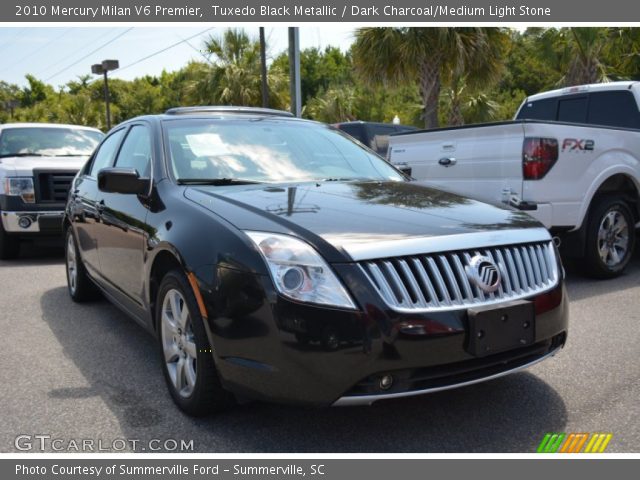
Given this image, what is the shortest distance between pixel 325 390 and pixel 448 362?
510 millimetres

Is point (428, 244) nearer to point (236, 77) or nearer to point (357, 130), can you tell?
point (357, 130)

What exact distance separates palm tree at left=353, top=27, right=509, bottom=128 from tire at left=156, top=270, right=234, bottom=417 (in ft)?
43.8

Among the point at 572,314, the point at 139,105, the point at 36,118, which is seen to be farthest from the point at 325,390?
the point at 139,105

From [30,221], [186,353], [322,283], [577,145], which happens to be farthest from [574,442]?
[30,221]

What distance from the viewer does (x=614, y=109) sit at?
7.19 meters

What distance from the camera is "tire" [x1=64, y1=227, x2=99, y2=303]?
214 inches

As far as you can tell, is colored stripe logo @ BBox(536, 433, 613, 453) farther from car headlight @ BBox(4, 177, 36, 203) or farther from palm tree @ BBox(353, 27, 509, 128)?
palm tree @ BBox(353, 27, 509, 128)

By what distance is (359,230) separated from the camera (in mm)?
2764

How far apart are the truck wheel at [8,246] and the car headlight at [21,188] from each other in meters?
0.49

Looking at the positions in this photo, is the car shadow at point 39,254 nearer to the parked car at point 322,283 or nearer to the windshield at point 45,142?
the windshield at point 45,142

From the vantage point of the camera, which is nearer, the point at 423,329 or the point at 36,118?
the point at 423,329

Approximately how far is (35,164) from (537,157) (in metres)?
6.24

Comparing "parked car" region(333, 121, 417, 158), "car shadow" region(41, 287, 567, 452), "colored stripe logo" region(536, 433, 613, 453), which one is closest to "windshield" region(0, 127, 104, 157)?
"parked car" region(333, 121, 417, 158)

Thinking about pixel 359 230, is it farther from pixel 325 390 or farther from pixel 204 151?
pixel 204 151
